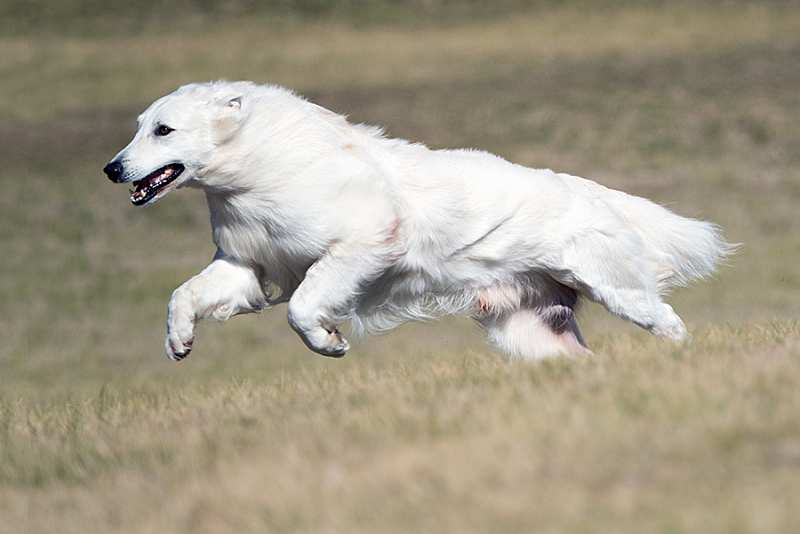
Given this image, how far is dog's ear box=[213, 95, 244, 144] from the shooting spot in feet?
24.7

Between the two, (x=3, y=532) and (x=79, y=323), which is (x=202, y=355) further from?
(x=3, y=532)

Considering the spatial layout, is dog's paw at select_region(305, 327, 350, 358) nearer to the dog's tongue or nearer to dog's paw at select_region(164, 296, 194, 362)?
dog's paw at select_region(164, 296, 194, 362)

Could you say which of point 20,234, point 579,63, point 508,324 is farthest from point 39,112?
point 508,324

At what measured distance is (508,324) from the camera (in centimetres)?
852

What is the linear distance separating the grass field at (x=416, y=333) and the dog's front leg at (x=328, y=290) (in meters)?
0.30

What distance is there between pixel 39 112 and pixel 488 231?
2488cm

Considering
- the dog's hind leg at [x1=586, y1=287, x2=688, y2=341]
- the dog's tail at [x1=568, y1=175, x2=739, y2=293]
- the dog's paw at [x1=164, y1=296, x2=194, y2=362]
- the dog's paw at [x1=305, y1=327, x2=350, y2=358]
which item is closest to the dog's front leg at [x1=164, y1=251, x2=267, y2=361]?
the dog's paw at [x1=164, y1=296, x2=194, y2=362]

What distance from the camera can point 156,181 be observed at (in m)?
7.57

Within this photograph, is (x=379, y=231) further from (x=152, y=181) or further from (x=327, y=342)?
(x=152, y=181)

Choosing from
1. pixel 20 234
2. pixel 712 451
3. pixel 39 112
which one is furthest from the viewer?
pixel 39 112

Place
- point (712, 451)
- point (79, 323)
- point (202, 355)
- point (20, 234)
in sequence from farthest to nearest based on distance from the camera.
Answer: point (20, 234), point (79, 323), point (202, 355), point (712, 451)

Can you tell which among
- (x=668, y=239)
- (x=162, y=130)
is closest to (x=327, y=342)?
(x=162, y=130)

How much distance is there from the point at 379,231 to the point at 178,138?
1169 mm

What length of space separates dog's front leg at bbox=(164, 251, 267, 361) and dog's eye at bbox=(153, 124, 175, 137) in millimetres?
807
